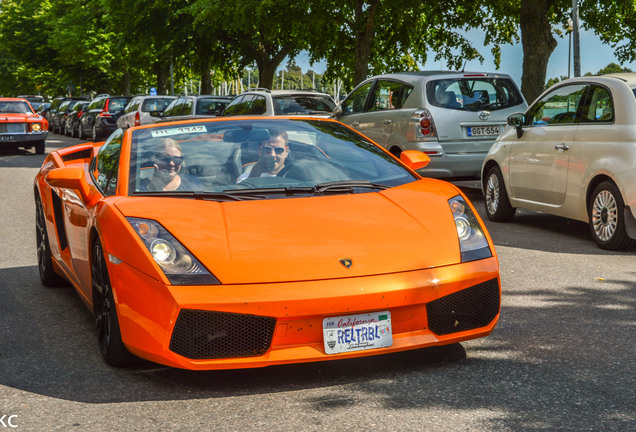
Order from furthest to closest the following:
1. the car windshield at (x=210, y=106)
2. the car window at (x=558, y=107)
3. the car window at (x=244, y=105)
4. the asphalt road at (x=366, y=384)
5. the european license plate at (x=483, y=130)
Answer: the car windshield at (x=210, y=106) < the car window at (x=244, y=105) < the european license plate at (x=483, y=130) < the car window at (x=558, y=107) < the asphalt road at (x=366, y=384)

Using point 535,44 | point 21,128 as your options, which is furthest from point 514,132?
point 21,128

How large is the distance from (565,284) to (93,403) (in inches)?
155

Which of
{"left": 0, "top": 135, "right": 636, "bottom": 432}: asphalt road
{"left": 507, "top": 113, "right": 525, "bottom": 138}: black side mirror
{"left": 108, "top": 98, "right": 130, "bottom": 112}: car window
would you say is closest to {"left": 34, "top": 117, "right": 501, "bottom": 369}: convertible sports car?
{"left": 0, "top": 135, "right": 636, "bottom": 432}: asphalt road

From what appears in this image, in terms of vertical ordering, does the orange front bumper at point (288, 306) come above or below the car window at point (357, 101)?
below

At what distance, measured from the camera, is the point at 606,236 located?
8.58 metres

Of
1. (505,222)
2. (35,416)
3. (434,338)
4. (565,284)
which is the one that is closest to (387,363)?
(434,338)

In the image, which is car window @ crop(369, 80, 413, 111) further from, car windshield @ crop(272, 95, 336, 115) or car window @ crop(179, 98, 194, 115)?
car window @ crop(179, 98, 194, 115)

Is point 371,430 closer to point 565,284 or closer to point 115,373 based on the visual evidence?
point 115,373

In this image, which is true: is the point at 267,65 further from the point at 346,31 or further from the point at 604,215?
the point at 604,215

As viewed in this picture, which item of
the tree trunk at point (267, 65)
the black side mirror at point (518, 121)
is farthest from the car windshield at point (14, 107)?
the black side mirror at point (518, 121)

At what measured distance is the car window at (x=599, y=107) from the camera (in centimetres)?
870

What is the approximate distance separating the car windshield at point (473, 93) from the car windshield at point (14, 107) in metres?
16.7

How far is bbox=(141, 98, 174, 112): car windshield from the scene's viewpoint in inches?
1070

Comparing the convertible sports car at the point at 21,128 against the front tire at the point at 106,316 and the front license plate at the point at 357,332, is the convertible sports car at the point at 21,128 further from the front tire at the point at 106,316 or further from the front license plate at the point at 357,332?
the front license plate at the point at 357,332
